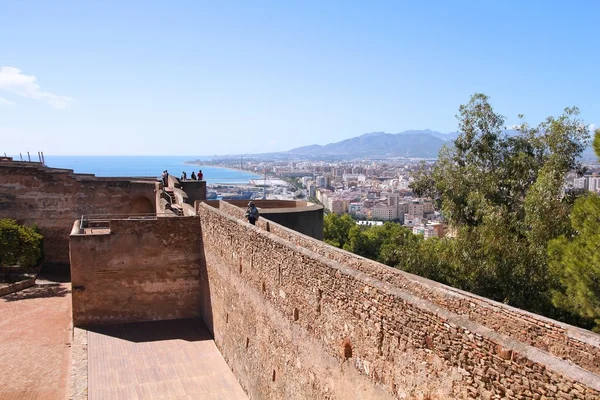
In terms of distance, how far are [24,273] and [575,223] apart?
65.9 feet

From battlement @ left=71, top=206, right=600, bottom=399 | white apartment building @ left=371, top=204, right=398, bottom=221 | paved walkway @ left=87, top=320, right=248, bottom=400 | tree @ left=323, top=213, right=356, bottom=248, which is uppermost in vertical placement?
battlement @ left=71, top=206, right=600, bottom=399

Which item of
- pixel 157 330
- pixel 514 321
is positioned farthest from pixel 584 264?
pixel 157 330

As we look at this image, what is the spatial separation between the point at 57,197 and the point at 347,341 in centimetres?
2128

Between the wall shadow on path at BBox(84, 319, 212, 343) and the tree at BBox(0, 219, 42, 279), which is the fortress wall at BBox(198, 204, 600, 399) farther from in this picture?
the tree at BBox(0, 219, 42, 279)

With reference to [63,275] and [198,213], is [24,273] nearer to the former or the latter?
[63,275]

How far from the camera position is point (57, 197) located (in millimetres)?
25359

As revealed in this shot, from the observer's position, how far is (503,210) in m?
15.1

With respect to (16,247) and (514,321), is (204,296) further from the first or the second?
(514,321)

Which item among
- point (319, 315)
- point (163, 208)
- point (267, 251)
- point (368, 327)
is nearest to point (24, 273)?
point (163, 208)

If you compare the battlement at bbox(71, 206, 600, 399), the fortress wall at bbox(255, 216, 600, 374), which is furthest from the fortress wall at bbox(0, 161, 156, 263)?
the fortress wall at bbox(255, 216, 600, 374)

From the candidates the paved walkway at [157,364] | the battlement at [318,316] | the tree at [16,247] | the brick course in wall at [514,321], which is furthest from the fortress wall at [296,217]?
the tree at [16,247]

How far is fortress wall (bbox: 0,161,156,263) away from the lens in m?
24.9

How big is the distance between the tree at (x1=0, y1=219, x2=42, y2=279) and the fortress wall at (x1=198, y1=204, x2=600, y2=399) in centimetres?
1130

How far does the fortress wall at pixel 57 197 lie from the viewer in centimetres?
2492
